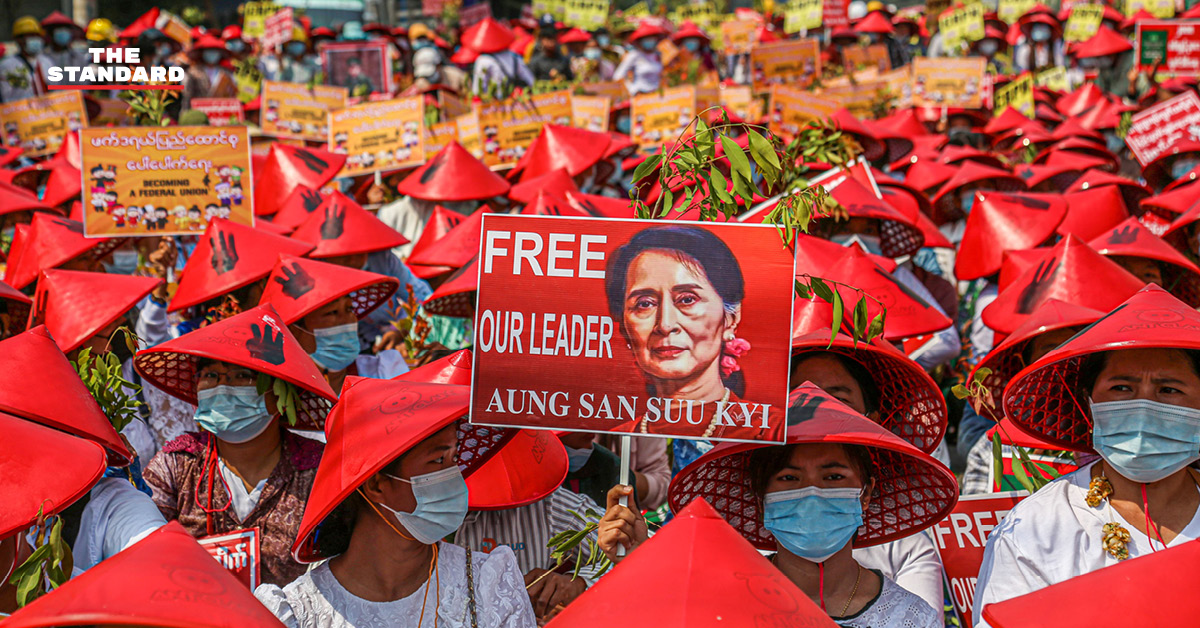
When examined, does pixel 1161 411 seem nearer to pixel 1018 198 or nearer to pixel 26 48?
pixel 1018 198

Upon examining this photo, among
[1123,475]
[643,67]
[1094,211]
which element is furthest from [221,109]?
[1123,475]

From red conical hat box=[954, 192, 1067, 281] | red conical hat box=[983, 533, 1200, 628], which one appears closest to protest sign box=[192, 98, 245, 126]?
red conical hat box=[954, 192, 1067, 281]

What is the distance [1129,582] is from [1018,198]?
17.3 ft

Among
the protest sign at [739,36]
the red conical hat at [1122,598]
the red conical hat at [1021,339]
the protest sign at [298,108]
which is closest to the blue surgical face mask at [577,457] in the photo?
the red conical hat at [1021,339]

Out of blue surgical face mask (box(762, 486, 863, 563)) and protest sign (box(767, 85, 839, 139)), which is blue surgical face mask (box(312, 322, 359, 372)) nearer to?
blue surgical face mask (box(762, 486, 863, 563))

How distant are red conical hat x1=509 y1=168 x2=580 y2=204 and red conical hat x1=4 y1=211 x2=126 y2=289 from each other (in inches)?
102

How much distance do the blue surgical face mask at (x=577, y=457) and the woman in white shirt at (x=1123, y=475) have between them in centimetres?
158

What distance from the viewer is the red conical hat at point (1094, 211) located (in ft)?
22.7

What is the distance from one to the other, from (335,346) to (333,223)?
1711 millimetres

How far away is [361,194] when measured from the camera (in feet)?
32.3

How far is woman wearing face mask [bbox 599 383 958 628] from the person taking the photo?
2.81 meters

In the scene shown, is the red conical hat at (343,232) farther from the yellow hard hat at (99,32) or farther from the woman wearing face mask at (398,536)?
the yellow hard hat at (99,32)

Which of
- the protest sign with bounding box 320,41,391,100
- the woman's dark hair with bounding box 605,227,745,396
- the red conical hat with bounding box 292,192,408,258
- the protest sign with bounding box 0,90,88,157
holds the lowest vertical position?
the red conical hat with bounding box 292,192,408,258

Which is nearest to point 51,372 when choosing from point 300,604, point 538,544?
point 300,604
